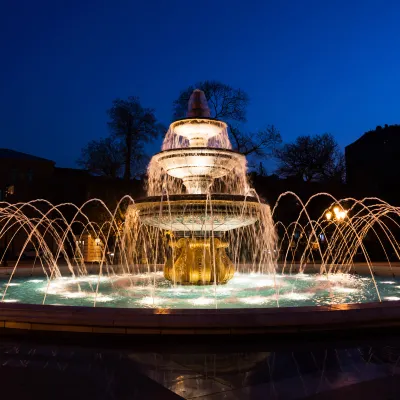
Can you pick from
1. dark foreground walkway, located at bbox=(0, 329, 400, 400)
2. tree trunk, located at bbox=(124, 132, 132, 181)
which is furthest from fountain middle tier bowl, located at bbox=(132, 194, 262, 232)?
tree trunk, located at bbox=(124, 132, 132, 181)

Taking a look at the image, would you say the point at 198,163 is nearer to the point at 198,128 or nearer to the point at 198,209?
the point at 198,128

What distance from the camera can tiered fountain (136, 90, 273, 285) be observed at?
1123 cm

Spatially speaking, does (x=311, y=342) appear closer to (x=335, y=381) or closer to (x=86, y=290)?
(x=335, y=381)

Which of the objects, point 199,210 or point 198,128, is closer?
point 199,210

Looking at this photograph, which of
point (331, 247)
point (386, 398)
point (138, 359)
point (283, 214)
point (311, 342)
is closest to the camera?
point (386, 398)

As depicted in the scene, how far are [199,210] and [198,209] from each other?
0.12ft

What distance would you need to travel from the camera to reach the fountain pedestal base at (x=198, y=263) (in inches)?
470

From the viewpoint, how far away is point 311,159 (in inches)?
1860

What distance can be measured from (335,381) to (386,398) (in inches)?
23.1

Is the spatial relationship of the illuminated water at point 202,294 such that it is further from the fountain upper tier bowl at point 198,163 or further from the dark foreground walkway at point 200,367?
the fountain upper tier bowl at point 198,163

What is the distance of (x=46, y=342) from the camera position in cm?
612

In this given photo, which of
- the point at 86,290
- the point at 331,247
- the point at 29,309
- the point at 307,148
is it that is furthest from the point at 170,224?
the point at 307,148
